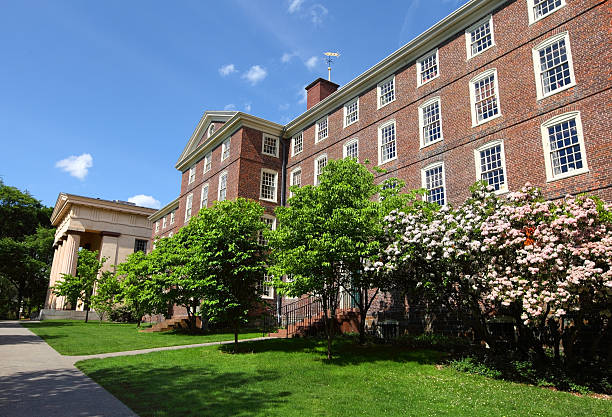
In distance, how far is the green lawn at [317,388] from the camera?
26.0 feet

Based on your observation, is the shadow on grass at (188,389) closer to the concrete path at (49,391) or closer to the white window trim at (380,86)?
the concrete path at (49,391)

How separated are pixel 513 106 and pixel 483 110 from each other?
1.37m

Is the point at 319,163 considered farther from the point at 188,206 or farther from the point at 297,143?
the point at 188,206

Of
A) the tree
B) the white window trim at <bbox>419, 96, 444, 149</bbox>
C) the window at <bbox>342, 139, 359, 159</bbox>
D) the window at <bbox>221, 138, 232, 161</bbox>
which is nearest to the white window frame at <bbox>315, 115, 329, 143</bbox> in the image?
the window at <bbox>342, 139, 359, 159</bbox>

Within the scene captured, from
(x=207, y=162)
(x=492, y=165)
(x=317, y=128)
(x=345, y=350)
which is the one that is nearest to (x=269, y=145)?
(x=317, y=128)

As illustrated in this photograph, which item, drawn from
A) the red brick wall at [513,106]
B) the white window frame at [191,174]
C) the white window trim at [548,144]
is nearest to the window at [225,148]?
the white window frame at [191,174]

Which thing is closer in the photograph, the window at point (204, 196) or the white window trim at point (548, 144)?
the white window trim at point (548, 144)

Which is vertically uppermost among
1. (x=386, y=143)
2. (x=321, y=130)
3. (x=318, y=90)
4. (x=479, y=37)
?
(x=318, y=90)

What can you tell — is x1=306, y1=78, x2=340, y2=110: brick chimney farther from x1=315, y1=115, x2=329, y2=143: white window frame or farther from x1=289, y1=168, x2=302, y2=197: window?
x1=289, y1=168, x2=302, y2=197: window

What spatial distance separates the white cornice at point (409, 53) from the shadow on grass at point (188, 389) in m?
15.9

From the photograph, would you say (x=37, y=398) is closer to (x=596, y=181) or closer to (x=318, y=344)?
(x=318, y=344)

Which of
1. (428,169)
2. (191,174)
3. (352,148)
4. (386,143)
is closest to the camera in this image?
(428,169)

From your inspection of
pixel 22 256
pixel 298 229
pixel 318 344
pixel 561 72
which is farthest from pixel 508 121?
pixel 22 256

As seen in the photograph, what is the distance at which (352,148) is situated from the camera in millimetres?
23031
